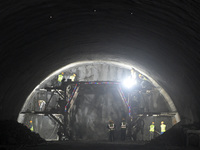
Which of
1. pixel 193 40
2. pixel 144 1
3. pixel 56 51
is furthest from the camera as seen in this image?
pixel 56 51

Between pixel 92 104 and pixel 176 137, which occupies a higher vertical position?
pixel 92 104

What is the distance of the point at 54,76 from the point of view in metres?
28.2

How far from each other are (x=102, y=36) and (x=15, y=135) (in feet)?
18.9

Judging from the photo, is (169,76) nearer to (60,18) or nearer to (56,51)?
(56,51)

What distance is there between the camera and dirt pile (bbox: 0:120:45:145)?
14586 millimetres

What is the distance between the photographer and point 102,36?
14539mm

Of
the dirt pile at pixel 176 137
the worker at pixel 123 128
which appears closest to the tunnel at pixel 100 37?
the dirt pile at pixel 176 137

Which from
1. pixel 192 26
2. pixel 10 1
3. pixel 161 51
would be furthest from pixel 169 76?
pixel 10 1

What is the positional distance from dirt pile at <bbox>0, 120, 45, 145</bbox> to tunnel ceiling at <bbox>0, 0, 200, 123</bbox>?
0.85 metres

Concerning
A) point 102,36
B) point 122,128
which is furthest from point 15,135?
point 122,128

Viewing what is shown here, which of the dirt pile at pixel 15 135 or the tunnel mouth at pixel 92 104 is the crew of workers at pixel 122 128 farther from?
the dirt pile at pixel 15 135

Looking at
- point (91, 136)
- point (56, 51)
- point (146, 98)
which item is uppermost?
point (56, 51)

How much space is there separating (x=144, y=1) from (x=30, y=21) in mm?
3514

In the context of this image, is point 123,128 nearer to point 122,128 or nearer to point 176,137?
point 122,128
